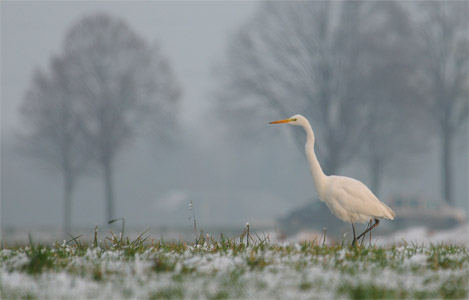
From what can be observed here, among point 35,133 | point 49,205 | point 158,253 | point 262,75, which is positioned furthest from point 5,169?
point 158,253

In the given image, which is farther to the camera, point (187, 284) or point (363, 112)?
point (363, 112)

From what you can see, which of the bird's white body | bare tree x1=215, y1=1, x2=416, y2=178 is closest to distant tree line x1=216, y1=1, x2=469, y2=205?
bare tree x1=215, y1=1, x2=416, y2=178

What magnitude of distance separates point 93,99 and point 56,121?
2027 mm

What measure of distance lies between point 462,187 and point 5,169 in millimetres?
44675

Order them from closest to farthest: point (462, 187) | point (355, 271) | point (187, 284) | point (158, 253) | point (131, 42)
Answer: point (187, 284), point (355, 271), point (158, 253), point (131, 42), point (462, 187)

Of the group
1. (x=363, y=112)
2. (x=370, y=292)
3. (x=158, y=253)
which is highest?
(x=363, y=112)

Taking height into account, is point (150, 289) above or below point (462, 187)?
below

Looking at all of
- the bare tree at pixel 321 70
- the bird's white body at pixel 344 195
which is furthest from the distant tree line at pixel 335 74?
the bird's white body at pixel 344 195

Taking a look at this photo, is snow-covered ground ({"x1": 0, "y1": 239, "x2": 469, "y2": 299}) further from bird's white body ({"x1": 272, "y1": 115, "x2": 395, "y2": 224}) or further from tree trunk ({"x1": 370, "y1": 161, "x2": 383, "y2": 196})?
tree trunk ({"x1": 370, "y1": 161, "x2": 383, "y2": 196})

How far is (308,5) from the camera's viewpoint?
31.5m

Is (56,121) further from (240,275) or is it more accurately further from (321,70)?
(240,275)

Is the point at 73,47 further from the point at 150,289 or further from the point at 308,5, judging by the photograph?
the point at 150,289

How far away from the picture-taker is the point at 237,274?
508 cm

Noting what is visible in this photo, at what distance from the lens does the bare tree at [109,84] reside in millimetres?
32688
